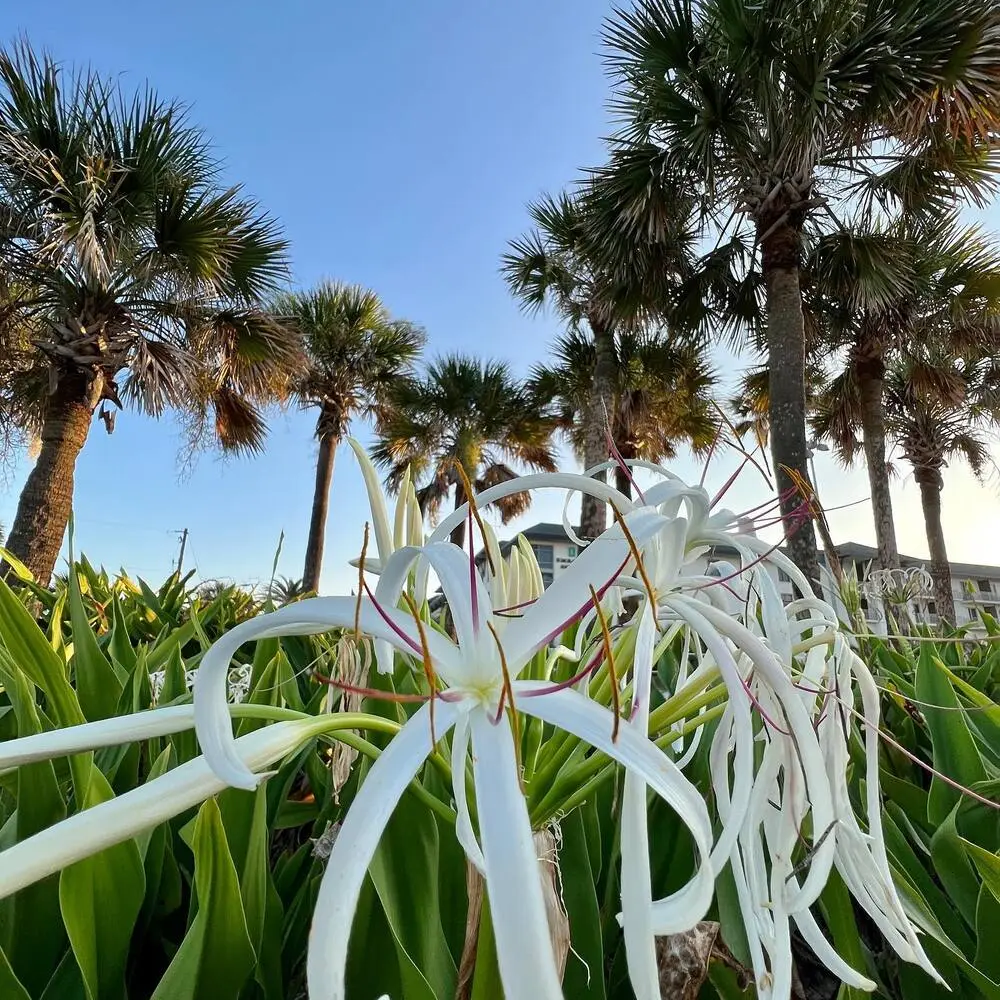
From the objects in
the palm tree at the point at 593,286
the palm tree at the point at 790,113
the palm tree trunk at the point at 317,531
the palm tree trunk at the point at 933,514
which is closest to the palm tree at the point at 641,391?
the palm tree at the point at 593,286

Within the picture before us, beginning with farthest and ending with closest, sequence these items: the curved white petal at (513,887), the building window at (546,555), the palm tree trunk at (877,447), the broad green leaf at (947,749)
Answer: the building window at (546,555), the palm tree trunk at (877,447), the broad green leaf at (947,749), the curved white petal at (513,887)

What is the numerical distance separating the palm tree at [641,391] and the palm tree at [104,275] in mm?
4749

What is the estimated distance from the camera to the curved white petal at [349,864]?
0.25 meters

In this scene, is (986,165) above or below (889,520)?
above

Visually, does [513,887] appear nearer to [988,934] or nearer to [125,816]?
[125,816]

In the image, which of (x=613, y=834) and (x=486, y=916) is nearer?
(x=486, y=916)

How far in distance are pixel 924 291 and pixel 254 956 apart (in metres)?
9.34

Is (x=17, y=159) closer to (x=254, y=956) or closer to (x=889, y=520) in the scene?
(x=254, y=956)

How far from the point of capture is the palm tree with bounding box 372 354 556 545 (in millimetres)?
11797

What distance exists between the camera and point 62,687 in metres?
0.69

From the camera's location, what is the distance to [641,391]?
995 cm

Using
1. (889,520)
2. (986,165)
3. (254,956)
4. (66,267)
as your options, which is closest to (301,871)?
(254,956)

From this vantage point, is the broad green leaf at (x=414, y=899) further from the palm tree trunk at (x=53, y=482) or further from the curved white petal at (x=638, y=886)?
the palm tree trunk at (x=53, y=482)

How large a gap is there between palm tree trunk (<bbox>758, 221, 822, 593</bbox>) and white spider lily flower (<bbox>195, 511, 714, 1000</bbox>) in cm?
541
